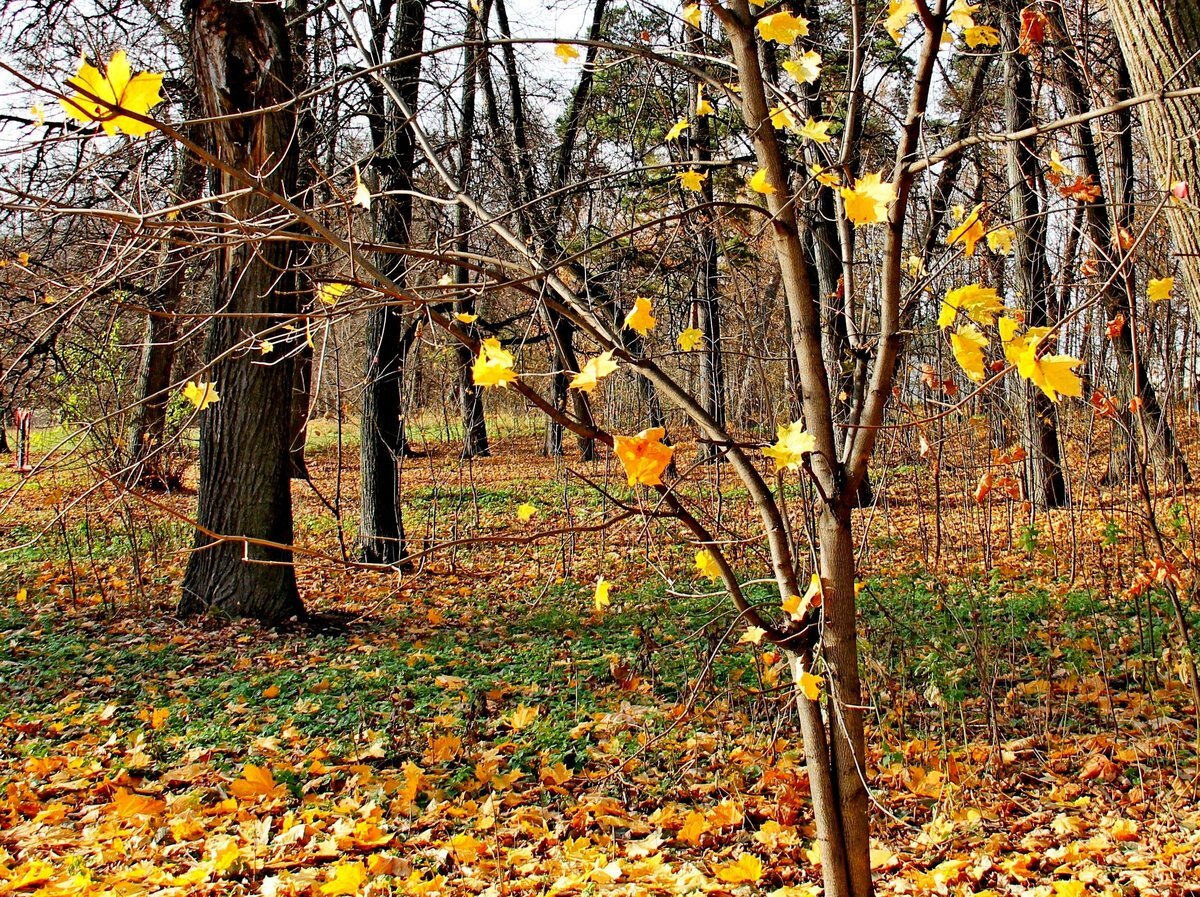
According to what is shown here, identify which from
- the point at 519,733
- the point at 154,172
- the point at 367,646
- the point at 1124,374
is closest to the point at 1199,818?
the point at 519,733

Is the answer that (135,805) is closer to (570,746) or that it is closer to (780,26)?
(570,746)

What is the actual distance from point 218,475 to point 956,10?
15.5 ft

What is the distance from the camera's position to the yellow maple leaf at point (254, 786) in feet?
10.2

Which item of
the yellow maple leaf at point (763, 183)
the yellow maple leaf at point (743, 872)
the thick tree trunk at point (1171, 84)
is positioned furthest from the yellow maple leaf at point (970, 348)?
the yellow maple leaf at point (743, 872)

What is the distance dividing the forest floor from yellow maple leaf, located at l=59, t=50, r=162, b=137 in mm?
603

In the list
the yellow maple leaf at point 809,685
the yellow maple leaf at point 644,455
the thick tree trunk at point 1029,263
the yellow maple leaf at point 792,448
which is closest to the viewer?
the yellow maple leaf at point 644,455

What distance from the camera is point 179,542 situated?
7.98 m

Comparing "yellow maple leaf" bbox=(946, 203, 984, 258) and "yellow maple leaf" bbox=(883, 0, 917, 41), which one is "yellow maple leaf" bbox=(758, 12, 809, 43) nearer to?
Answer: "yellow maple leaf" bbox=(883, 0, 917, 41)

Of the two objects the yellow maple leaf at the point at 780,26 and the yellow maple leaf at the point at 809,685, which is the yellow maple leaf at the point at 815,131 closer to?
the yellow maple leaf at the point at 780,26

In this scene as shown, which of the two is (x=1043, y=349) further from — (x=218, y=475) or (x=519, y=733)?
(x=218, y=475)

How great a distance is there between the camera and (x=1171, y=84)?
2148mm

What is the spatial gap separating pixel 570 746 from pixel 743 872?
1089 mm

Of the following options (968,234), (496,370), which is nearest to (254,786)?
(496,370)

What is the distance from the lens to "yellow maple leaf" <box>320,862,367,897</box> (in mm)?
2475
